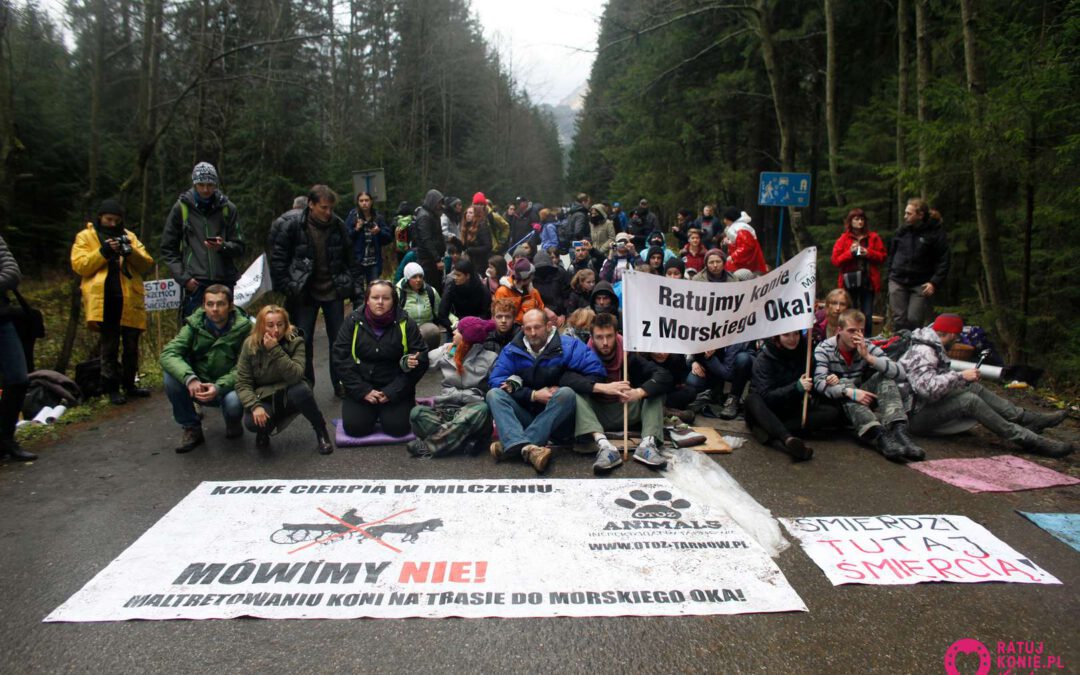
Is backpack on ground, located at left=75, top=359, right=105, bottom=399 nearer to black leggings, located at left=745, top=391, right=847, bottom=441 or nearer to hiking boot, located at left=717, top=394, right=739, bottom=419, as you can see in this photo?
hiking boot, located at left=717, top=394, right=739, bottom=419

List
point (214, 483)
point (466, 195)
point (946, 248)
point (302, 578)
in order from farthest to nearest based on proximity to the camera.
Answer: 1. point (466, 195)
2. point (946, 248)
3. point (214, 483)
4. point (302, 578)

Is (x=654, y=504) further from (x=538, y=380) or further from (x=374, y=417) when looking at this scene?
(x=374, y=417)

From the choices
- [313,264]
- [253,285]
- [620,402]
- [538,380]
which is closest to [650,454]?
[620,402]

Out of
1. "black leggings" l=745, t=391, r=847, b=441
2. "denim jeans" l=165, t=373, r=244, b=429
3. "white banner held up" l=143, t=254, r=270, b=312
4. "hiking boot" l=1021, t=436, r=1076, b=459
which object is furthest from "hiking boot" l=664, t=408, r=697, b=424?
"white banner held up" l=143, t=254, r=270, b=312

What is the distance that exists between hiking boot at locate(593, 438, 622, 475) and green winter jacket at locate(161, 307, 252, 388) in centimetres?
325

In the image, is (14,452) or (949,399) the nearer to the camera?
(14,452)

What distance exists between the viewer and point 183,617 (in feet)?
11.2

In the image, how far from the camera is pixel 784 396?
20.1ft

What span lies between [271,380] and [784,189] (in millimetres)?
10487

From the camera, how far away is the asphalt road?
10.2ft

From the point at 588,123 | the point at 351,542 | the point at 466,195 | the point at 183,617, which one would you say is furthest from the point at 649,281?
the point at 588,123

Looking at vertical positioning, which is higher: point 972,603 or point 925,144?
point 925,144

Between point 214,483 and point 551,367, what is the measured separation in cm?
284

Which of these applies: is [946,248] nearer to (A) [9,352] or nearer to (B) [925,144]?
(B) [925,144]
